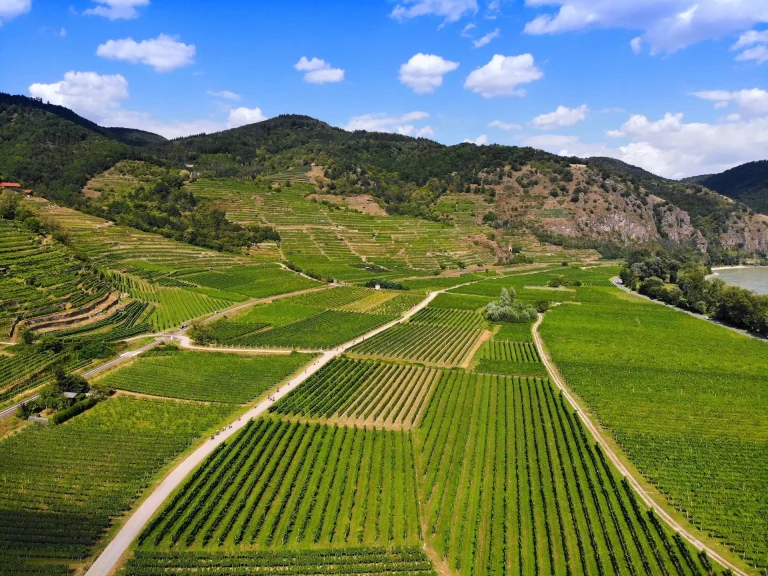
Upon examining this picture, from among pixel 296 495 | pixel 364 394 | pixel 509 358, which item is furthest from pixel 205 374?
pixel 509 358

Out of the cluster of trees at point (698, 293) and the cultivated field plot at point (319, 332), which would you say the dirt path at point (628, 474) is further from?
the cluster of trees at point (698, 293)

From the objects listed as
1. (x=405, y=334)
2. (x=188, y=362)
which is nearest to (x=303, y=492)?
(x=188, y=362)

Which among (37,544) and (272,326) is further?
(272,326)

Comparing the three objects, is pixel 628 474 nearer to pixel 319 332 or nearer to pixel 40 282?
pixel 319 332

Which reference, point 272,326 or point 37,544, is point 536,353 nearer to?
point 272,326

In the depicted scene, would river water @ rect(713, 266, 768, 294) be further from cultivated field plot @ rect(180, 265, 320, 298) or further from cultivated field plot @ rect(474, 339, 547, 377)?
cultivated field plot @ rect(180, 265, 320, 298)

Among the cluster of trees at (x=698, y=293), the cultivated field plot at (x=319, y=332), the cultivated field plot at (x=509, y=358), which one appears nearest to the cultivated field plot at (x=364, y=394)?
the cultivated field plot at (x=509, y=358)

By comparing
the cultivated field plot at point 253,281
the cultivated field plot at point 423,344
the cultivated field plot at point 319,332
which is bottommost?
the cultivated field plot at point 423,344
